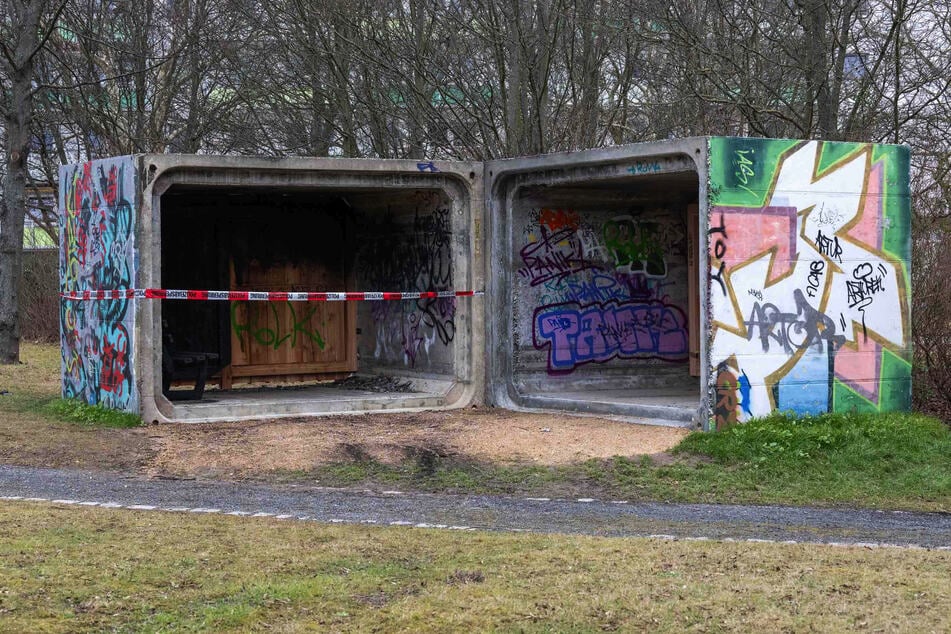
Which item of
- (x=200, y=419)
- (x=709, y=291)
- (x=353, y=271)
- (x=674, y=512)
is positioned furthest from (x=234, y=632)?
(x=353, y=271)

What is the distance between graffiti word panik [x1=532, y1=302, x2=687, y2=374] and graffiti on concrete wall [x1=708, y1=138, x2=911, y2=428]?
3.68m

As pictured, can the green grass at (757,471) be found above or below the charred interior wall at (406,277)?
below

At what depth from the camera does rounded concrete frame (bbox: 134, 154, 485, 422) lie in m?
13.8

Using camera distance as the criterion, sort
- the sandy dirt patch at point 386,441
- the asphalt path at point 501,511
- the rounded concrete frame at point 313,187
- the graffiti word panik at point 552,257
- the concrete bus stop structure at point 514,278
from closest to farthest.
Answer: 1. the asphalt path at point 501,511
2. the sandy dirt patch at point 386,441
3. the concrete bus stop structure at point 514,278
4. the rounded concrete frame at point 313,187
5. the graffiti word panik at point 552,257

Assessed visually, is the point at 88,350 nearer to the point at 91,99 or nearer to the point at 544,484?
the point at 544,484

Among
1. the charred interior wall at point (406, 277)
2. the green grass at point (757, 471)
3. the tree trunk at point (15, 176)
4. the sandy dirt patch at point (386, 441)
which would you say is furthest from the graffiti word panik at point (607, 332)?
the tree trunk at point (15, 176)

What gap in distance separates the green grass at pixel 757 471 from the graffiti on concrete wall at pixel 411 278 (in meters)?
4.78

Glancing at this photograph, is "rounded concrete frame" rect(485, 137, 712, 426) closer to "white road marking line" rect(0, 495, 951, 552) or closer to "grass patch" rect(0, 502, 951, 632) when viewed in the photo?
"white road marking line" rect(0, 495, 951, 552)

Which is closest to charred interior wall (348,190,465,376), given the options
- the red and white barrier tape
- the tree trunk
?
the red and white barrier tape

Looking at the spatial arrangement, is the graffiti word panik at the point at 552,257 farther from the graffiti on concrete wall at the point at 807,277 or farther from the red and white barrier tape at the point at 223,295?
the graffiti on concrete wall at the point at 807,277

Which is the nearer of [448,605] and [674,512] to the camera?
[448,605]

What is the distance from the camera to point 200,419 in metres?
14.2

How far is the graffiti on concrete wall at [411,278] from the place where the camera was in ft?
54.4

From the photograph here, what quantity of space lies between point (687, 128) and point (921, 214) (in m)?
5.37
